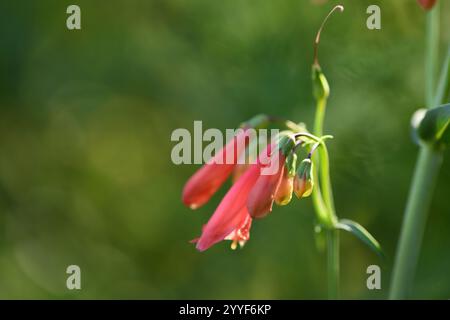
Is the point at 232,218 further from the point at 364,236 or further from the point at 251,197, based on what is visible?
the point at 364,236

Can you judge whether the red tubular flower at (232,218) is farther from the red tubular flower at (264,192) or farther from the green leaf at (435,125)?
the green leaf at (435,125)

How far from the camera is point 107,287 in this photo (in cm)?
233

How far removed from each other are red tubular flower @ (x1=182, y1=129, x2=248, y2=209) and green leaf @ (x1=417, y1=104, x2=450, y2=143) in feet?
1.04

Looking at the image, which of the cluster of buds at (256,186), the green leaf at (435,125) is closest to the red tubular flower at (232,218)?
the cluster of buds at (256,186)

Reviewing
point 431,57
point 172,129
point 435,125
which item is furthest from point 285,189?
point 172,129

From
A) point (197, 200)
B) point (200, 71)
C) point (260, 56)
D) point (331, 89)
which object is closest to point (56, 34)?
point (200, 71)

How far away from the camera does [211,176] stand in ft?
4.41

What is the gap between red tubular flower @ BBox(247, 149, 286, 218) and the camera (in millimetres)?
1142

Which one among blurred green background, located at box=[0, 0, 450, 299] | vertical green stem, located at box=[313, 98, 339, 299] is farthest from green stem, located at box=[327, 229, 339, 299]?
blurred green background, located at box=[0, 0, 450, 299]

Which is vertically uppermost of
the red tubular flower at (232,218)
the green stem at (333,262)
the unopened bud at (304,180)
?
the unopened bud at (304,180)

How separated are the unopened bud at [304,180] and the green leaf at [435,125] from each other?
0.81ft

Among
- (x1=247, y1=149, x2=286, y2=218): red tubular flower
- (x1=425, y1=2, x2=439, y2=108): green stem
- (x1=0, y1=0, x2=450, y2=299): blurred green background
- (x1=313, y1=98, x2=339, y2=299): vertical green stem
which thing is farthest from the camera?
(x1=0, y1=0, x2=450, y2=299): blurred green background

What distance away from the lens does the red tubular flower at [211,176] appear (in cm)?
133

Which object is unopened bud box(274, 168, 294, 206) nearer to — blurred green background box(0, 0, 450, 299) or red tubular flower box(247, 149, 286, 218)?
red tubular flower box(247, 149, 286, 218)
